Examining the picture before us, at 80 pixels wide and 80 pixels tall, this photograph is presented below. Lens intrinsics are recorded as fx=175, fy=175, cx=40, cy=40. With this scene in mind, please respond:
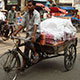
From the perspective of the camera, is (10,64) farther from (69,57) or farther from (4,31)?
(4,31)

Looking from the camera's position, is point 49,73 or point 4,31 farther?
point 4,31

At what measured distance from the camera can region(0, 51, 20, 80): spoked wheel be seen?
3586mm

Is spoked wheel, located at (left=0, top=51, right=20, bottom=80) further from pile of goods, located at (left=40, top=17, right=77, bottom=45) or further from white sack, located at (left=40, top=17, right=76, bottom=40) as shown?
white sack, located at (left=40, top=17, right=76, bottom=40)

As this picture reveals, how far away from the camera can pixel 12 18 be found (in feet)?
31.3

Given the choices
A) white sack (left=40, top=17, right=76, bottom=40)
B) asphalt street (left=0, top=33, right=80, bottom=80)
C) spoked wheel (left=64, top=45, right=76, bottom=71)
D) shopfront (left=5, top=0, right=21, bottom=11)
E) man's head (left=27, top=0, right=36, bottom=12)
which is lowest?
asphalt street (left=0, top=33, right=80, bottom=80)

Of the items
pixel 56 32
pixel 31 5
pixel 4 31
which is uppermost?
pixel 31 5

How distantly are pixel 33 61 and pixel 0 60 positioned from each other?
739mm

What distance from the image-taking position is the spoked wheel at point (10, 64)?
3586 millimetres

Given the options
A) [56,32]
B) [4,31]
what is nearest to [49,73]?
[56,32]

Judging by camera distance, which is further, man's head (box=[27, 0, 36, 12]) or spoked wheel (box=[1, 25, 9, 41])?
spoked wheel (box=[1, 25, 9, 41])

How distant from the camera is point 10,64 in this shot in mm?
3578

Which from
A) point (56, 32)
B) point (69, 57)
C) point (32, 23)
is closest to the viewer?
point (32, 23)

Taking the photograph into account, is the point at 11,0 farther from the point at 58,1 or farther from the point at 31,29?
the point at 31,29

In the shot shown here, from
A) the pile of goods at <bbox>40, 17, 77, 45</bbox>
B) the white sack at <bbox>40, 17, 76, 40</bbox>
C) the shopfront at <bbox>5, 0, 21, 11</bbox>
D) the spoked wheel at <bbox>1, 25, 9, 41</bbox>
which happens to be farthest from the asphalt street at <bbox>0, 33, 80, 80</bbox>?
the shopfront at <bbox>5, 0, 21, 11</bbox>
